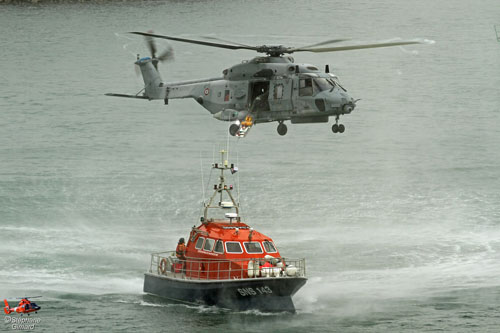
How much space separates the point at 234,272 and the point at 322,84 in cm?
807

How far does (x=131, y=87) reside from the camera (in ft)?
302

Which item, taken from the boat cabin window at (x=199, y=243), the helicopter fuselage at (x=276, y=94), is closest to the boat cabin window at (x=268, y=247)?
the boat cabin window at (x=199, y=243)

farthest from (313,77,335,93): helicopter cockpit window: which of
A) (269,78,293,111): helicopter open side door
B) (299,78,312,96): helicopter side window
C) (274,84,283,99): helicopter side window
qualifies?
(274,84,283,99): helicopter side window

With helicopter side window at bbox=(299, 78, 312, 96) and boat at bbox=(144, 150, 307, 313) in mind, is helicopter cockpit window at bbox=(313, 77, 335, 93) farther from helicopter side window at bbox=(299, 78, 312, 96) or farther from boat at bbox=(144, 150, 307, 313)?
boat at bbox=(144, 150, 307, 313)

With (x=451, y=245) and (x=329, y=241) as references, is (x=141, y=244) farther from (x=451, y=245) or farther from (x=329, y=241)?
(x=451, y=245)

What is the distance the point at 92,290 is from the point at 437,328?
16166 millimetres

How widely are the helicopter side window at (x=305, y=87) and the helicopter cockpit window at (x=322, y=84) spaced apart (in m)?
0.22

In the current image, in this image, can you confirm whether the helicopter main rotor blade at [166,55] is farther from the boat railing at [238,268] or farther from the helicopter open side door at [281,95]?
the boat railing at [238,268]

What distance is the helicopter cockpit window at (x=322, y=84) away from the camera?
119 feet

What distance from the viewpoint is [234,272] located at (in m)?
36.8

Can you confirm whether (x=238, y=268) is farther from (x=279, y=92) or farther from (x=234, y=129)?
(x=279, y=92)

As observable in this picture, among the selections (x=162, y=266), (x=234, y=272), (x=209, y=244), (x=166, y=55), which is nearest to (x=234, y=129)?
(x=209, y=244)

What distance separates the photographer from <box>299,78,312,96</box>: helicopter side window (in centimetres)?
3647

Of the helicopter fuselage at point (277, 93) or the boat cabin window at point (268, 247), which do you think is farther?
the boat cabin window at point (268, 247)
